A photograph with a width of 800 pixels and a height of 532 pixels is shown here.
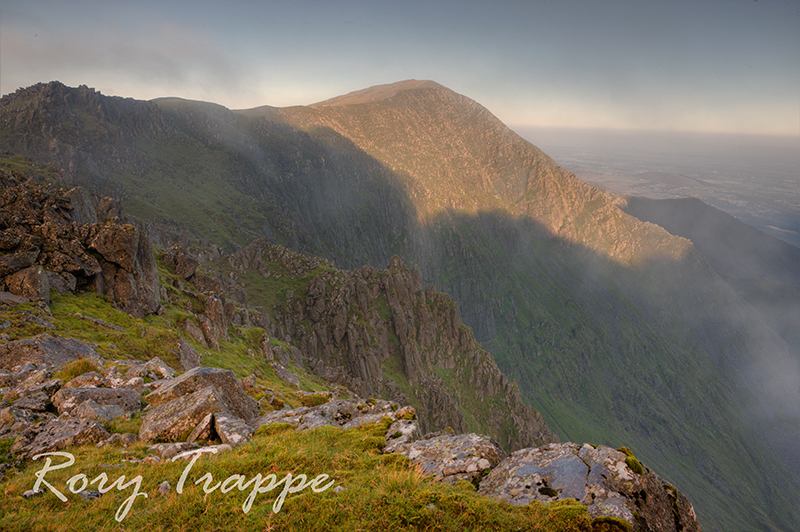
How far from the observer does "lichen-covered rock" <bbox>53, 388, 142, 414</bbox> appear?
15617mm

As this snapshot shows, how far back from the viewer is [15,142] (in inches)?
6609

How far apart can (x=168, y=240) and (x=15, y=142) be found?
4435 inches

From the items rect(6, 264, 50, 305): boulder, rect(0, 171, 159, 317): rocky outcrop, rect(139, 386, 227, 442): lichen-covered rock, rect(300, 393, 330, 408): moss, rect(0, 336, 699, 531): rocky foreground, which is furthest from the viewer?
rect(0, 171, 159, 317): rocky outcrop

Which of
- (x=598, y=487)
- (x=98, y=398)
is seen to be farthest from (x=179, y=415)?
(x=598, y=487)

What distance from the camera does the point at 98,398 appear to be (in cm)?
1648

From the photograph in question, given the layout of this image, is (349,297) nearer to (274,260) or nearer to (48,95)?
(274,260)

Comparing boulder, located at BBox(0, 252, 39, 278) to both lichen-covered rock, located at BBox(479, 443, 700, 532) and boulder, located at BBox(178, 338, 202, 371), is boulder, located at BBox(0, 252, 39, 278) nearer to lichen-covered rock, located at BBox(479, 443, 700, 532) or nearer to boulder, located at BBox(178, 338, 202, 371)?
boulder, located at BBox(178, 338, 202, 371)

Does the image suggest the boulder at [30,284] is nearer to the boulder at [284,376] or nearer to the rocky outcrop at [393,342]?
the boulder at [284,376]

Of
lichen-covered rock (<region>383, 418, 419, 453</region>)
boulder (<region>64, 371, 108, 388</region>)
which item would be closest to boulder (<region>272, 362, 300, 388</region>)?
boulder (<region>64, 371, 108, 388</region>)

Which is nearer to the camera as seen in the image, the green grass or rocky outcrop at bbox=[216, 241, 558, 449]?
the green grass

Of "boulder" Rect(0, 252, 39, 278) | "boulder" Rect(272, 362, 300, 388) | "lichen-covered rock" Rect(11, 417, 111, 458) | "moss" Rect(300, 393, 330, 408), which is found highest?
"boulder" Rect(0, 252, 39, 278)

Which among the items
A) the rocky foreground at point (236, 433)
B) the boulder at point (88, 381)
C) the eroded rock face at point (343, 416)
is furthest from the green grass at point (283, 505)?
the boulder at point (88, 381)

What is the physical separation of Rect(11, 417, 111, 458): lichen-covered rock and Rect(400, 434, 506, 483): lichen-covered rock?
12.4m

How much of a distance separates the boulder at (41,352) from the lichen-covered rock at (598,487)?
2529cm
